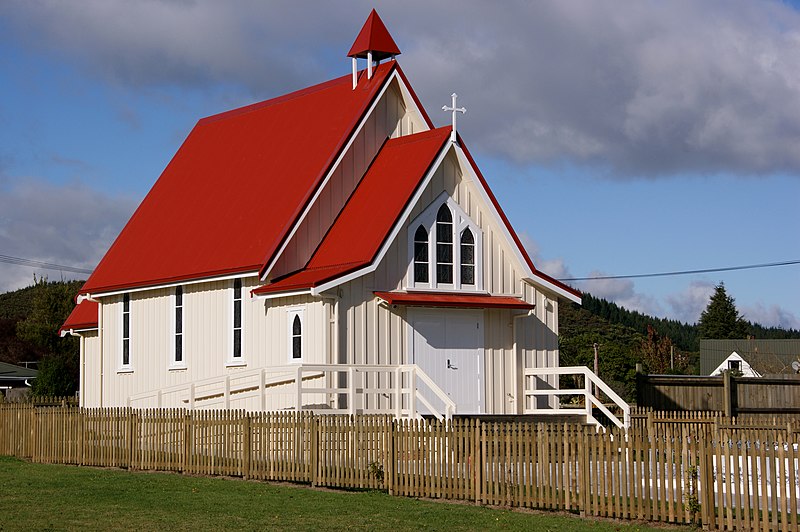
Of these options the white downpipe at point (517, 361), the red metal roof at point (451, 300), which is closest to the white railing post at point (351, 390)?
the red metal roof at point (451, 300)

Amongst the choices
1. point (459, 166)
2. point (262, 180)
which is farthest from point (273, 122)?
point (459, 166)

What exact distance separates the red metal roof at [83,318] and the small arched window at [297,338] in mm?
13560

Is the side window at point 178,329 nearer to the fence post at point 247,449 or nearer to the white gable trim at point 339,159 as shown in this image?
the white gable trim at point 339,159

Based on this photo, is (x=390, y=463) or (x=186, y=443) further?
(x=186, y=443)

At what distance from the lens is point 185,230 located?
114 feet

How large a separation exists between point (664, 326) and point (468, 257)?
379ft

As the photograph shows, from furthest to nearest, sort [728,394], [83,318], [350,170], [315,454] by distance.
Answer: [83,318]
[728,394]
[350,170]
[315,454]

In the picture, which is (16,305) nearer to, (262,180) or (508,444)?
(262,180)

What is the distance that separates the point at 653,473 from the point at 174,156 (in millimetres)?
25704

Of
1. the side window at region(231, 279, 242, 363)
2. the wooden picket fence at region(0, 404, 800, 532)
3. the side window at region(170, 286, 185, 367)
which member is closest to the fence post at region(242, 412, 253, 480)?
the wooden picket fence at region(0, 404, 800, 532)

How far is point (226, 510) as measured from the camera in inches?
743

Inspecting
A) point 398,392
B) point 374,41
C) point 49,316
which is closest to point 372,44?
point 374,41

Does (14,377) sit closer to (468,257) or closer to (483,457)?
(468,257)

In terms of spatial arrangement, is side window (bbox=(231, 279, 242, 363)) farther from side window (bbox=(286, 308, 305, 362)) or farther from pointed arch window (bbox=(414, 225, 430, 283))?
pointed arch window (bbox=(414, 225, 430, 283))
